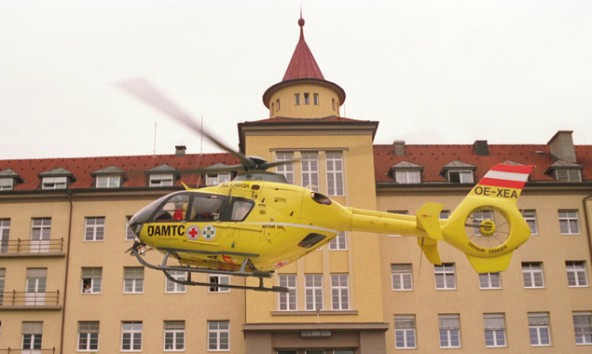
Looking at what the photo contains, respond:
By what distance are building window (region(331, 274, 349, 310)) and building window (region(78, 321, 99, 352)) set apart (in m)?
12.4

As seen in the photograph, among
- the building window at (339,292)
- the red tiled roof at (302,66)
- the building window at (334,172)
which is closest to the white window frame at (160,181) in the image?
the red tiled roof at (302,66)

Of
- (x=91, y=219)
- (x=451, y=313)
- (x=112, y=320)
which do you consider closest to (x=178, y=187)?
(x=91, y=219)

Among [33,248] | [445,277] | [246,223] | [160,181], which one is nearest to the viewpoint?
[246,223]

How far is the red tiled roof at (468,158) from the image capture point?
4409cm

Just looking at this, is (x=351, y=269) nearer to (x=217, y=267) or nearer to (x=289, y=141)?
(x=289, y=141)

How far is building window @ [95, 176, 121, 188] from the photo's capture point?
43281 millimetres

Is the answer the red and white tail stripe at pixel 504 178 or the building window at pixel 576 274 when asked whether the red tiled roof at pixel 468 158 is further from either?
the red and white tail stripe at pixel 504 178

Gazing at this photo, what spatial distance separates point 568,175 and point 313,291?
16.2 metres

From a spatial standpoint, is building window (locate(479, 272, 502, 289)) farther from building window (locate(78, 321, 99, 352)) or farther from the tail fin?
building window (locate(78, 321, 99, 352))

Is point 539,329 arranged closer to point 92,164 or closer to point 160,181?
point 160,181

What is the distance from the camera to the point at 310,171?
40406 millimetres

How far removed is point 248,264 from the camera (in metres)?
21.8

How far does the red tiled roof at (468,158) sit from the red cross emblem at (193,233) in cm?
2277

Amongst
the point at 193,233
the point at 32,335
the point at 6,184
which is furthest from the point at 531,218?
the point at 6,184
